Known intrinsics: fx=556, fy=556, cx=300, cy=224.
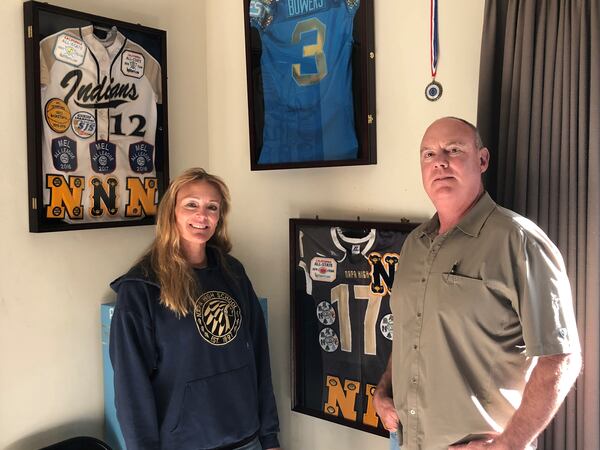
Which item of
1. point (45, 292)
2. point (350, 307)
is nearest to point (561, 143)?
point (350, 307)

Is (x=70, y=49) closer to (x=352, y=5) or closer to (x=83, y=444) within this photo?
(x=352, y=5)

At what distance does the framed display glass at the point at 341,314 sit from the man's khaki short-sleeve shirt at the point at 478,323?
0.49 meters

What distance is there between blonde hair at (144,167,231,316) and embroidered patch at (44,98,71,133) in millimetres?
510

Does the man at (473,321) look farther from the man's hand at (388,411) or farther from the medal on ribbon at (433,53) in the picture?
the medal on ribbon at (433,53)

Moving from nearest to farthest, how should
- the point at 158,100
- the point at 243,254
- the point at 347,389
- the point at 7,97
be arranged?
the point at 7,97, the point at 347,389, the point at 158,100, the point at 243,254

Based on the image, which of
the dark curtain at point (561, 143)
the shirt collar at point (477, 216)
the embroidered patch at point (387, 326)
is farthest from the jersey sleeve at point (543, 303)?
the embroidered patch at point (387, 326)

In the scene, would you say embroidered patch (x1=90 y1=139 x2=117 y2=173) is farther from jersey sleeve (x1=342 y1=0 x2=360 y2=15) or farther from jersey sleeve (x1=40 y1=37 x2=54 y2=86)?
jersey sleeve (x1=342 y1=0 x2=360 y2=15)

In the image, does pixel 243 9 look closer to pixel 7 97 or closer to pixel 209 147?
pixel 209 147

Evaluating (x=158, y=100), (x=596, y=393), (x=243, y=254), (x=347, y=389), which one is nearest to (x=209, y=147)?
(x=158, y=100)

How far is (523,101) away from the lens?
1.53 m

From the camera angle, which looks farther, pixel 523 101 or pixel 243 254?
pixel 243 254

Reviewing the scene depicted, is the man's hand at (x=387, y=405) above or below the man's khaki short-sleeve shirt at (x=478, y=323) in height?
below

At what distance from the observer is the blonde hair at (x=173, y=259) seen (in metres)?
1.69

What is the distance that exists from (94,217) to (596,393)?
1.72 meters
